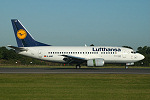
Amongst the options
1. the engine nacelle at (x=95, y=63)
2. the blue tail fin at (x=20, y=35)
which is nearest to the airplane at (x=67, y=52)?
the blue tail fin at (x=20, y=35)

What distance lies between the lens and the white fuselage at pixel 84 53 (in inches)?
1748

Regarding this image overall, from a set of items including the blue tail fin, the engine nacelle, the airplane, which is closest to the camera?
the engine nacelle

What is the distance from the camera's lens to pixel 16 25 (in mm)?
45219

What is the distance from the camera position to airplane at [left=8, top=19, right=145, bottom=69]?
44344mm

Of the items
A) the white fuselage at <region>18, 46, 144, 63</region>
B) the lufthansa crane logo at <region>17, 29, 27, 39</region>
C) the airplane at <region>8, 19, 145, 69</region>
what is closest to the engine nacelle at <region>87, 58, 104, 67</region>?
the airplane at <region>8, 19, 145, 69</region>

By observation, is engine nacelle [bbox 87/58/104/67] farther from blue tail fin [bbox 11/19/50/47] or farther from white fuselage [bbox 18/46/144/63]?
blue tail fin [bbox 11/19/50/47]

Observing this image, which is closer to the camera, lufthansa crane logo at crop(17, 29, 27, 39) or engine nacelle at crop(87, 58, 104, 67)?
engine nacelle at crop(87, 58, 104, 67)

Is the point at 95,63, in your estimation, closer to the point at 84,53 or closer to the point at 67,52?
the point at 84,53

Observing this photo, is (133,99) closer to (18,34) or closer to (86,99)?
(86,99)

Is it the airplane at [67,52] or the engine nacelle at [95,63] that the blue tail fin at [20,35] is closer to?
the airplane at [67,52]

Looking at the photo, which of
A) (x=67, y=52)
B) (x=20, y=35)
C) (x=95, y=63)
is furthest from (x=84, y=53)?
(x=20, y=35)

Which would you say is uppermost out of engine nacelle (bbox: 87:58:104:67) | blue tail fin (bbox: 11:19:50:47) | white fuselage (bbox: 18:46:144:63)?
blue tail fin (bbox: 11:19:50:47)

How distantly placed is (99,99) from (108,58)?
30642mm

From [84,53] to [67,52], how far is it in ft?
10.1
